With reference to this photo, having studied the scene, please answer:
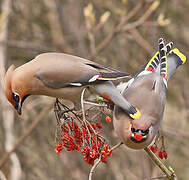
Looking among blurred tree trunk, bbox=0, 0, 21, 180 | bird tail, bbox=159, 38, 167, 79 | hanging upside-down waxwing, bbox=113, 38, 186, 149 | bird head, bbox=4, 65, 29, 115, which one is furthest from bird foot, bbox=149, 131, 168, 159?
blurred tree trunk, bbox=0, 0, 21, 180

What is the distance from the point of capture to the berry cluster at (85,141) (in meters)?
2.54

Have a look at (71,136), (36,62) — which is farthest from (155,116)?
(36,62)

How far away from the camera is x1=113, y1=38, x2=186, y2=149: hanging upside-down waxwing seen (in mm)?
2676

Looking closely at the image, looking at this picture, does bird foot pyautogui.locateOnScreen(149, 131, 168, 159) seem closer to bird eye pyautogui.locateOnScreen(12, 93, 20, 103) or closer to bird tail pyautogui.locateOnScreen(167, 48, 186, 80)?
bird tail pyautogui.locateOnScreen(167, 48, 186, 80)

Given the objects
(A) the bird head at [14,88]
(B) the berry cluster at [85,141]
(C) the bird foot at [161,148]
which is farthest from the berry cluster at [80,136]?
(C) the bird foot at [161,148]

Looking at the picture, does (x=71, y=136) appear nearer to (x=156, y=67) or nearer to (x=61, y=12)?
(x=156, y=67)

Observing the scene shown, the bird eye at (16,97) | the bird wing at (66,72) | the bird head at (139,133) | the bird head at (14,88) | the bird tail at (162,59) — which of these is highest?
the bird tail at (162,59)

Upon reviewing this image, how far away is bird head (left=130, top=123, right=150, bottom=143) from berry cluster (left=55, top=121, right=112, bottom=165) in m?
0.17

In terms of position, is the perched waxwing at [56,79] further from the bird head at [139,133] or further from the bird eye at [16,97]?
the bird head at [139,133]

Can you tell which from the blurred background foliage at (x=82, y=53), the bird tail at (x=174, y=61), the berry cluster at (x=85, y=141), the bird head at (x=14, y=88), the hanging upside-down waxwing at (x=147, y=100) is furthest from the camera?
the blurred background foliage at (x=82, y=53)

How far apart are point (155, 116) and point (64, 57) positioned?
2.19ft

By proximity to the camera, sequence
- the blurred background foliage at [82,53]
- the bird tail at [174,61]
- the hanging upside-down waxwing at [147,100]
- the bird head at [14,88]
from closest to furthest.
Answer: the hanging upside-down waxwing at [147,100] → the bird head at [14,88] → the bird tail at [174,61] → the blurred background foliage at [82,53]

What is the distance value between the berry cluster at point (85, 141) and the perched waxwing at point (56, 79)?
0.21 metres

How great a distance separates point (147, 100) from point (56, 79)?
0.58m
